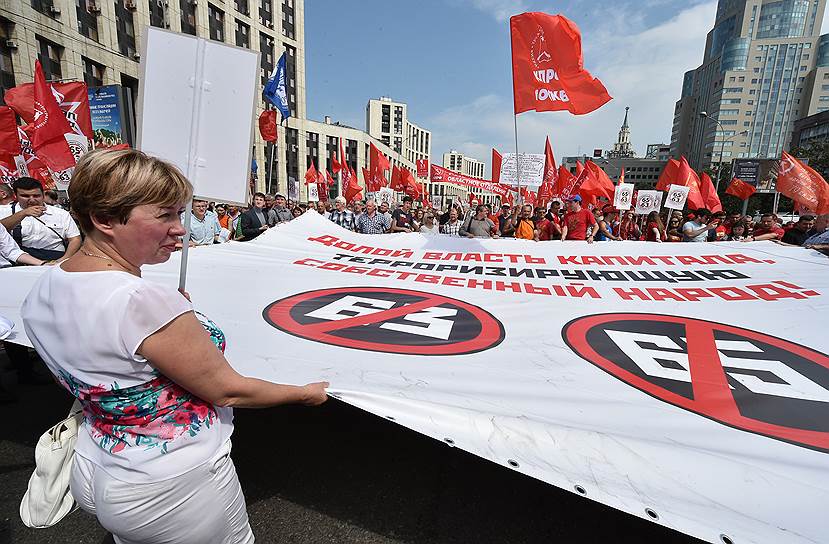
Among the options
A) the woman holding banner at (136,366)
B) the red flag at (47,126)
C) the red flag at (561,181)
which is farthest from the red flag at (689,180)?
the red flag at (47,126)

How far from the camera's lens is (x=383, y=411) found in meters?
1.67

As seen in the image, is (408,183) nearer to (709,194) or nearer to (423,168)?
(423,168)

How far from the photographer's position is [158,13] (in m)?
27.7

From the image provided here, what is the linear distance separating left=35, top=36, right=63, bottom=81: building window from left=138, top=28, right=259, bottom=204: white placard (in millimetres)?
25466

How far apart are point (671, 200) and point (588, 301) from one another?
10.7 meters

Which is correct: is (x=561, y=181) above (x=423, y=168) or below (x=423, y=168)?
below

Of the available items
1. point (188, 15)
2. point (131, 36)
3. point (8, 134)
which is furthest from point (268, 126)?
point (188, 15)

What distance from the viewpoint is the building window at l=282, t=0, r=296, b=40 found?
137 feet

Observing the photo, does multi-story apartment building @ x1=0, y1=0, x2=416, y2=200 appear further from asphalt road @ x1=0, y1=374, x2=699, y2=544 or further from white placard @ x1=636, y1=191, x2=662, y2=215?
white placard @ x1=636, y1=191, x2=662, y2=215

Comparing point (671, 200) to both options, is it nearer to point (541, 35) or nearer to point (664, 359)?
point (541, 35)

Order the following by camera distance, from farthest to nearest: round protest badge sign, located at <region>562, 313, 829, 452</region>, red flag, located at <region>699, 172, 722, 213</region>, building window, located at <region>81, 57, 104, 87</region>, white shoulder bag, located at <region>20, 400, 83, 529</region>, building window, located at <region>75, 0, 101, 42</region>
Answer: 1. building window, located at <region>81, 57, 104, 87</region>
2. building window, located at <region>75, 0, 101, 42</region>
3. red flag, located at <region>699, 172, 722, 213</region>
4. round protest badge sign, located at <region>562, 313, 829, 452</region>
5. white shoulder bag, located at <region>20, 400, 83, 529</region>

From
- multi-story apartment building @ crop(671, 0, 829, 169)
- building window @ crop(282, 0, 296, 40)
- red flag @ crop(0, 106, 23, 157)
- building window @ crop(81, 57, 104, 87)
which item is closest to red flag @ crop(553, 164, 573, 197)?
red flag @ crop(0, 106, 23, 157)

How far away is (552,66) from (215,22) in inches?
1507

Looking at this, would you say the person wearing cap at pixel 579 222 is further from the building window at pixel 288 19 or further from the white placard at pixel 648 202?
the building window at pixel 288 19
